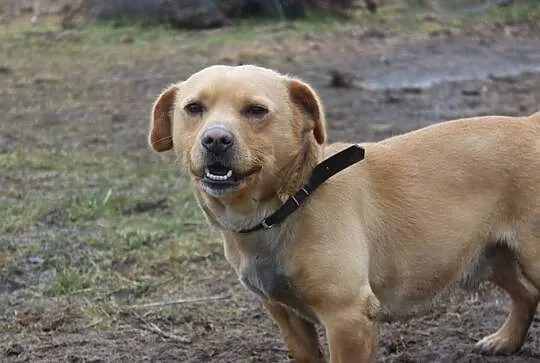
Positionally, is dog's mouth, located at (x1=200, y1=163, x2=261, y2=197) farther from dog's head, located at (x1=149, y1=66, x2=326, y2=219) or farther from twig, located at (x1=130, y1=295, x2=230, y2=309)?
twig, located at (x1=130, y1=295, x2=230, y2=309)

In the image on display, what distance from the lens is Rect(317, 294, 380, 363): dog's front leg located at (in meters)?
4.27

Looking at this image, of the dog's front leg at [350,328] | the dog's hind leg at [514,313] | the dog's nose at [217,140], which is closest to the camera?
the dog's nose at [217,140]

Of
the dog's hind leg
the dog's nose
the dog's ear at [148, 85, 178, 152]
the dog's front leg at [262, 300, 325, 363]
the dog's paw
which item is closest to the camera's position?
the dog's nose

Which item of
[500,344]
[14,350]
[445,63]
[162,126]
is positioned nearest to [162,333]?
[14,350]

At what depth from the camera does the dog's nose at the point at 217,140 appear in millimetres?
3951

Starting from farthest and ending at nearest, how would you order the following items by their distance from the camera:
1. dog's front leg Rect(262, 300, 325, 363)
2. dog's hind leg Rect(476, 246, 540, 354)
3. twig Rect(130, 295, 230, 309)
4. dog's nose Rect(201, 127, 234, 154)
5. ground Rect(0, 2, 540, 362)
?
twig Rect(130, 295, 230, 309) → ground Rect(0, 2, 540, 362) → dog's hind leg Rect(476, 246, 540, 354) → dog's front leg Rect(262, 300, 325, 363) → dog's nose Rect(201, 127, 234, 154)

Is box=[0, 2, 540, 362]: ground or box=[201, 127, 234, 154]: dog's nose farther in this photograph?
box=[0, 2, 540, 362]: ground

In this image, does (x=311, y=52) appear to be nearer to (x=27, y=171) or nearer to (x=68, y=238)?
(x=27, y=171)

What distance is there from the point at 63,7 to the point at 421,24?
6.11m

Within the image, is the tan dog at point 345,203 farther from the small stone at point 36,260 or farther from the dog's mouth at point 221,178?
the small stone at point 36,260

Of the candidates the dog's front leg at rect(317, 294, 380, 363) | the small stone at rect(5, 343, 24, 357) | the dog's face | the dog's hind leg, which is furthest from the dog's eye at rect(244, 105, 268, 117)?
the small stone at rect(5, 343, 24, 357)

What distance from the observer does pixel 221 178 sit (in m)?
4.04

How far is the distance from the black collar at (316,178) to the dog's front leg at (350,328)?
38 centimetres

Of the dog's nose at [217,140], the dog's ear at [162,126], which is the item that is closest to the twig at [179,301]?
the dog's ear at [162,126]
